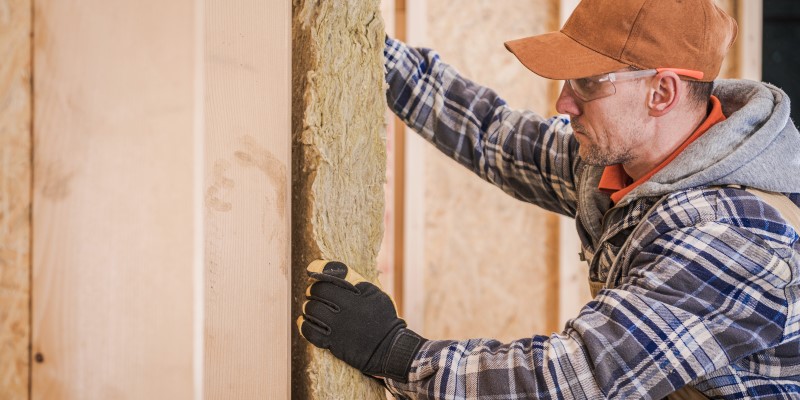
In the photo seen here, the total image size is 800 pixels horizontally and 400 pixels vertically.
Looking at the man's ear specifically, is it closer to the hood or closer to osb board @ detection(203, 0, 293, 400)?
the hood

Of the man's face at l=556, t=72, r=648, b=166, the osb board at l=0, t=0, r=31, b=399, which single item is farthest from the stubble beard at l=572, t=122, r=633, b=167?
the osb board at l=0, t=0, r=31, b=399

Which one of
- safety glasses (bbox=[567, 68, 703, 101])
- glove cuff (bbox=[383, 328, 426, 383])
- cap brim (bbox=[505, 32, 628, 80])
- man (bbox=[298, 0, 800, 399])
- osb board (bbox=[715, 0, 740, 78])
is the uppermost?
osb board (bbox=[715, 0, 740, 78])

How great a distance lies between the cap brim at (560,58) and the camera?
51.9 inches

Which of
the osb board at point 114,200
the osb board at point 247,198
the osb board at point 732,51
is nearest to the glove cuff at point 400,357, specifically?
the osb board at point 247,198

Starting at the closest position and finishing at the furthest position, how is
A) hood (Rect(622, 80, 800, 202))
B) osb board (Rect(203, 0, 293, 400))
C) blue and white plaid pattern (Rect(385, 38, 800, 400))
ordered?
osb board (Rect(203, 0, 293, 400)) < blue and white plaid pattern (Rect(385, 38, 800, 400)) < hood (Rect(622, 80, 800, 202))

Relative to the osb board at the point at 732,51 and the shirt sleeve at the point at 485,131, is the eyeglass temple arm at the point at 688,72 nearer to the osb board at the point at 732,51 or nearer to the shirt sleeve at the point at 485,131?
the shirt sleeve at the point at 485,131

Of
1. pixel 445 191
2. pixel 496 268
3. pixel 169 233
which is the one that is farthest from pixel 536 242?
pixel 169 233

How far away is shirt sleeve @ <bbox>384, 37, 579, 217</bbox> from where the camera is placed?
1.61 metres

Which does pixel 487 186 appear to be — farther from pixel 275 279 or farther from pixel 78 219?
pixel 78 219

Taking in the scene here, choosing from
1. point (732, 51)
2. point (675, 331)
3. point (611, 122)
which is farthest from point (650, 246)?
point (732, 51)

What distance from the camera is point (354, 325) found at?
113cm

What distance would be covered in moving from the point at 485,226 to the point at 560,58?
1.56 m

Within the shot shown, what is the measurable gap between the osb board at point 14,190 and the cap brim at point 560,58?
895 millimetres

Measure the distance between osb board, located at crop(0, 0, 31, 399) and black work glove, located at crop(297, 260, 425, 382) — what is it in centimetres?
42
